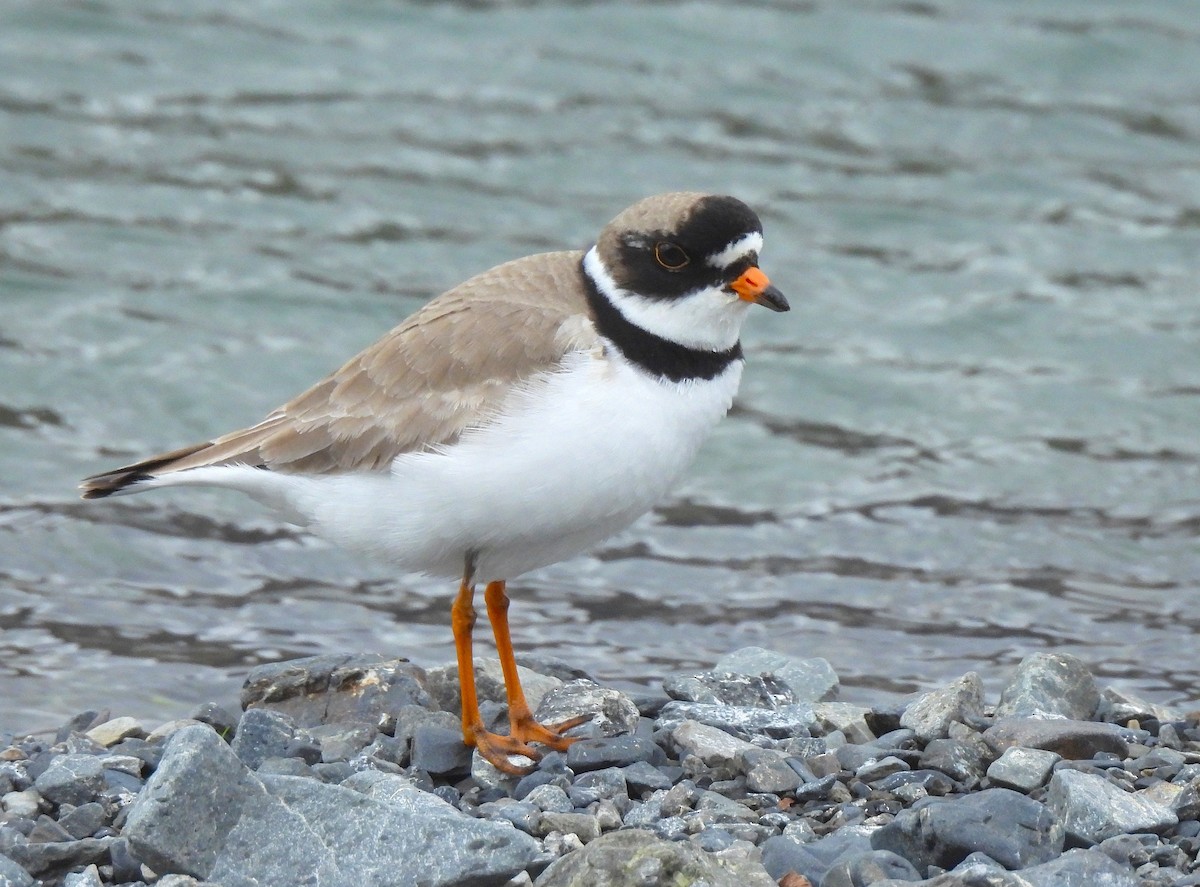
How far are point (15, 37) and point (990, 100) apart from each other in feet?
29.2

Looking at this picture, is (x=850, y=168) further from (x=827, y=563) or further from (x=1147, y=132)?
(x=827, y=563)

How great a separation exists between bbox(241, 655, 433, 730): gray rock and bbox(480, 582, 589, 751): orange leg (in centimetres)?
42

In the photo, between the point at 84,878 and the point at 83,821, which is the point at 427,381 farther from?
the point at 84,878

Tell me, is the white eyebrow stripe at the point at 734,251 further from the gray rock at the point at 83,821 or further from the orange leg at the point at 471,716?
the gray rock at the point at 83,821

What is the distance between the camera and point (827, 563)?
9.65 meters

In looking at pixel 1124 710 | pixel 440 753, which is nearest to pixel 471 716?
pixel 440 753

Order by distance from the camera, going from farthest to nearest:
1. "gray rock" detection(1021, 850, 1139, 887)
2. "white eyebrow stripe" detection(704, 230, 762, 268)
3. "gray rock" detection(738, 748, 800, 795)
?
"white eyebrow stripe" detection(704, 230, 762, 268)
"gray rock" detection(738, 748, 800, 795)
"gray rock" detection(1021, 850, 1139, 887)

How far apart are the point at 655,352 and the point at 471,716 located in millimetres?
1474

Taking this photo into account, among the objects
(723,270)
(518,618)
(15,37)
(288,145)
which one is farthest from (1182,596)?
(15,37)

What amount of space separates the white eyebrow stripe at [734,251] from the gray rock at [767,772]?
1.71 m

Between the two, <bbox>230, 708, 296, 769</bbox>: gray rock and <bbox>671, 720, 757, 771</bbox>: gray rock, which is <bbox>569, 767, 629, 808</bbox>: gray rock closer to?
<bbox>671, 720, 757, 771</bbox>: gray rock

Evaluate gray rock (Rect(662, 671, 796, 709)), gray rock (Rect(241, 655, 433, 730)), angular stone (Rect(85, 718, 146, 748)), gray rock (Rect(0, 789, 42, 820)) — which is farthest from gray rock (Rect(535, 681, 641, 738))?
gray rock (Rect(0, 789, 42, 820))

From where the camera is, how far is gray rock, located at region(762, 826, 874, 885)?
5.01 meters

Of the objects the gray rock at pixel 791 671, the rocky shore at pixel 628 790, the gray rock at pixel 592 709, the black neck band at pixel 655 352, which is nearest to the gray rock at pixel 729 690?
the rocky shore at pixel 628 790
